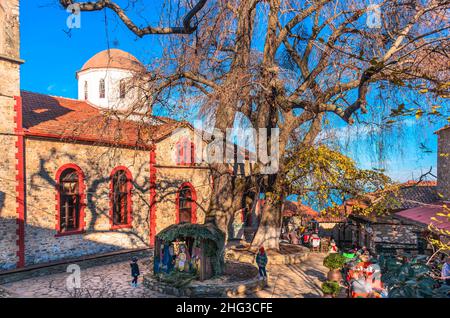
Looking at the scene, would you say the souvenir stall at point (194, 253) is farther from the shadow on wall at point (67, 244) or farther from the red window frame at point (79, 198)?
the red window frame at point (79, 198)

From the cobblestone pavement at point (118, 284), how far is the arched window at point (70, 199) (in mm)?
2076

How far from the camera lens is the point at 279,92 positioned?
38.3 feet

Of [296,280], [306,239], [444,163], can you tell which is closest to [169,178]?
[306,239]

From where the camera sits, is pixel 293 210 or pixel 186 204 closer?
pixel 186 204

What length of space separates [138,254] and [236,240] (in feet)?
27.8

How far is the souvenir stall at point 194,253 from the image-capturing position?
11.4 meters

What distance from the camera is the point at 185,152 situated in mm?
21125

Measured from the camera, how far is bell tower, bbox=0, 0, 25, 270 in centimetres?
1259

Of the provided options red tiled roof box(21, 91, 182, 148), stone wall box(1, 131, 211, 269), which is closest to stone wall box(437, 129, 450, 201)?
red tiled roof box(21, 91, 182, 148)

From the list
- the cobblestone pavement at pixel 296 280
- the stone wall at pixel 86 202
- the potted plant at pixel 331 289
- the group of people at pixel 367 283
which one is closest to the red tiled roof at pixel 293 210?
the cobblestone pavement at pixel 296 280

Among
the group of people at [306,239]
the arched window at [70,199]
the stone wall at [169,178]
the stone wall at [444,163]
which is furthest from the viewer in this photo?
the stone wall at [169,178]

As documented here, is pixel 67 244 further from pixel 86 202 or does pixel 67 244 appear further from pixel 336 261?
pixel 336 261

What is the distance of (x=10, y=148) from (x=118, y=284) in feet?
20.9

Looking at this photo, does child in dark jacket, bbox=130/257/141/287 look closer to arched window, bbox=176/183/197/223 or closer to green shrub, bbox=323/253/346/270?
green shrub, bbox=323/253/346/270
